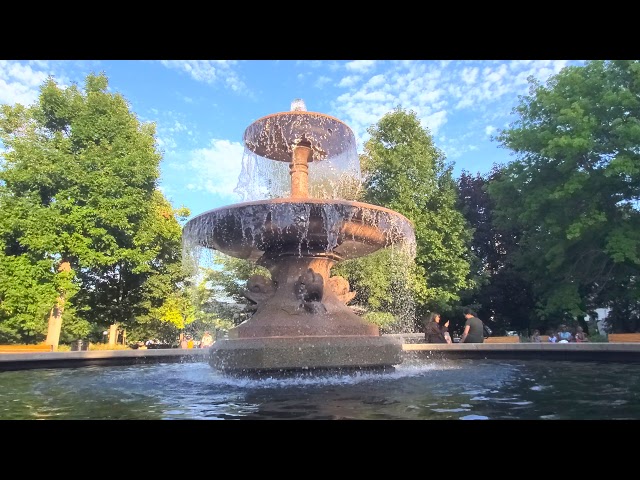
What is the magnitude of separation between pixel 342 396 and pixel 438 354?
27.5 feet

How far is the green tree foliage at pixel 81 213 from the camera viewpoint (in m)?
19.6

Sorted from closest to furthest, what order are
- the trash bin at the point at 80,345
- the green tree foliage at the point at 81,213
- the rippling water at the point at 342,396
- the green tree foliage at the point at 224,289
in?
the rippling water at the point at 342,396
the green tree foliage at the point at 81,213
the trash bin at the point at 80,345
the green tree foliage at the point at 224,289

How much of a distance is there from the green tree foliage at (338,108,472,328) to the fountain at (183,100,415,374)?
11344 mm

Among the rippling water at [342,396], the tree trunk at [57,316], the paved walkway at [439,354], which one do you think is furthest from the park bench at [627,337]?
the tree trunk at [57,316]

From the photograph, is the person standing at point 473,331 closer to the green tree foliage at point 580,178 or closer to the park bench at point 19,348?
the green tree foliage at point 580,178

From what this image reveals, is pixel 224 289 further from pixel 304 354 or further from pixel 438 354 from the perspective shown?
pixel 304 354

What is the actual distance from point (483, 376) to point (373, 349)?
184cm

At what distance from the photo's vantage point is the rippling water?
188 inches

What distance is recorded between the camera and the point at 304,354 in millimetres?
7641

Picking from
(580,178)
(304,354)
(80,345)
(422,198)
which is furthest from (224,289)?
(304,354)

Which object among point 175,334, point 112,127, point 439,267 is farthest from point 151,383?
point 175,334

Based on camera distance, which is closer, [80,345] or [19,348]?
[19,348]

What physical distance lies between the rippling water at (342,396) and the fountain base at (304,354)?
21 cm

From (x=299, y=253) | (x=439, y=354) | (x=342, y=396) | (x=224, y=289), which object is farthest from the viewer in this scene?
(x=224, y=289)
